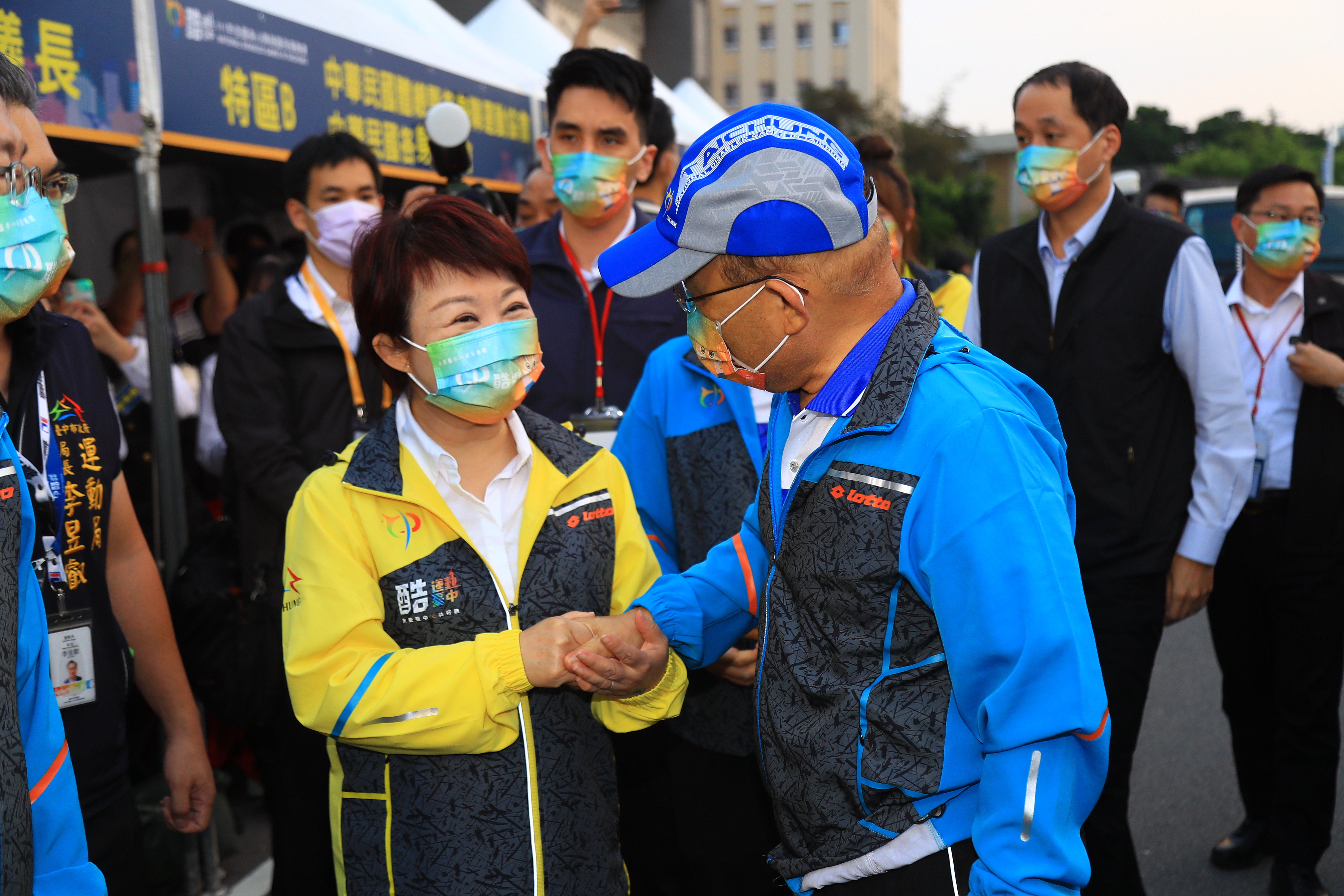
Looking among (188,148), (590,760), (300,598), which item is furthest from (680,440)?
→ (188,148)

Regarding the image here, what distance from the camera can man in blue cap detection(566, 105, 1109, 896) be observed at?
4.86 feet

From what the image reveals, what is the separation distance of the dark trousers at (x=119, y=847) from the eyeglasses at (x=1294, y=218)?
4436mm

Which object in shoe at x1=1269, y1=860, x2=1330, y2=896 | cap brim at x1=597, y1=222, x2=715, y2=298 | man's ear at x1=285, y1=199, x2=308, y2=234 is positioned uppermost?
man's ear at x1=285, y1=199, x2=308, y2=234

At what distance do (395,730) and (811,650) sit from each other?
0.79 metres

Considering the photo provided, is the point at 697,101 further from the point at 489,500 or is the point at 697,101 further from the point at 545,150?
the point at 489,500

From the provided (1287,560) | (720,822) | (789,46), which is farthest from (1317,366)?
(789,46)

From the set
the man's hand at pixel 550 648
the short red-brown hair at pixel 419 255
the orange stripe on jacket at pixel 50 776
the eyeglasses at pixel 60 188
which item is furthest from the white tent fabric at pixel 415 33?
the orange stripe on jacket at pixel 50 776

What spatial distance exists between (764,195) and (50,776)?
1400mm

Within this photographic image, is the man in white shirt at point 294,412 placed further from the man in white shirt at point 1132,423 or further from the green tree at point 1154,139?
the green tree at point 1154,139

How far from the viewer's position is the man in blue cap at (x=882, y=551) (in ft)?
4.86

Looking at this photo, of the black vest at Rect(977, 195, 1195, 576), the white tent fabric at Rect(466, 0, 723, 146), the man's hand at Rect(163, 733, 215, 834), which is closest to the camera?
the man's hand at Rect(163, 733, 215, 834)

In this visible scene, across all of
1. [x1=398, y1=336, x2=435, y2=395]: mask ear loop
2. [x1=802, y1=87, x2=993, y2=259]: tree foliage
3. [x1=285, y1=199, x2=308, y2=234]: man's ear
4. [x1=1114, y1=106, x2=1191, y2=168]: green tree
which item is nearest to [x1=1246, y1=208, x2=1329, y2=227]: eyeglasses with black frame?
[x1=398, y1=336, x2=435, y2=395]: mask ear loop

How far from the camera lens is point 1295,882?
3779mm

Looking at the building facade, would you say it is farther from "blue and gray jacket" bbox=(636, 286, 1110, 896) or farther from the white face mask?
"blue and gray jacket" bbox=(636, 286, 1110, 896)
